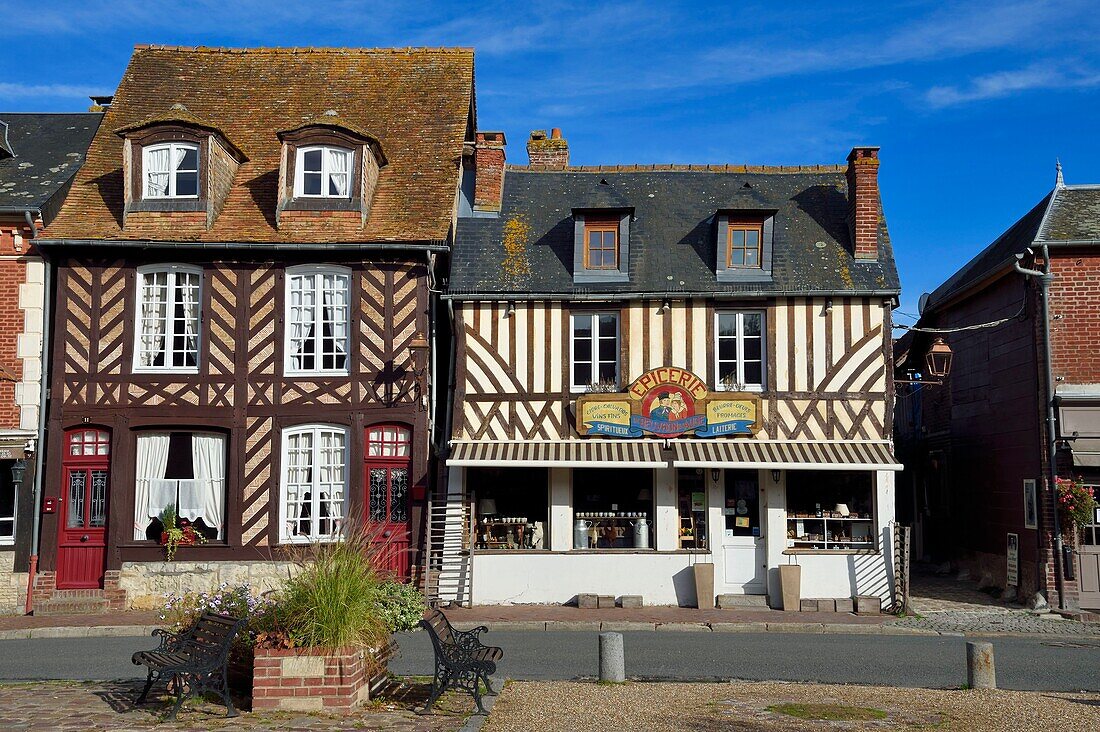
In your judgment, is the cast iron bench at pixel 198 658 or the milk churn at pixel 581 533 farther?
the milk churn at pixel 581 533

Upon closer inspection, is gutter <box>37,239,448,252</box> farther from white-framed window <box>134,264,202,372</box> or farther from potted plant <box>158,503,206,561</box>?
potted plant <box>158,503,206,561</box>

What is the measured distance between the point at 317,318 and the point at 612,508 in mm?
5770

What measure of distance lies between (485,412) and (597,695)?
8.22 meters

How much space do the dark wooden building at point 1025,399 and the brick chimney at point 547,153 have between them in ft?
24.1

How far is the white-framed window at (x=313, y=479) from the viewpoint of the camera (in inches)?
653

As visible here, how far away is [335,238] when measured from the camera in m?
16.8

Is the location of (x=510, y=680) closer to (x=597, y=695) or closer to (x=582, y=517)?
(x=597, y=695)

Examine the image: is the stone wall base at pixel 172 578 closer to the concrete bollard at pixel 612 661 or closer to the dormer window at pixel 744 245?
the concrete bollard at pixel 612 661

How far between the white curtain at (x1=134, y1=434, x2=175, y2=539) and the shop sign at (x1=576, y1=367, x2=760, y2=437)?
22.3ft

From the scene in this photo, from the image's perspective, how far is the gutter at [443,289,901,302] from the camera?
16547mm

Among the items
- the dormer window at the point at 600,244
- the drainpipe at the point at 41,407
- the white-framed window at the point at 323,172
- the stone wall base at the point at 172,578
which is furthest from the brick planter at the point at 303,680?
the white-framed window at the point at 323,172

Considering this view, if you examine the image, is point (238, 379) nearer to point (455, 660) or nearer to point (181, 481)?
point (181, 481)

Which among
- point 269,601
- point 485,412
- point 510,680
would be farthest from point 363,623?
point 485,412

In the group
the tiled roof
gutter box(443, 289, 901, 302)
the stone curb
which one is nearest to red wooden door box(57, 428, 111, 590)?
the stone curb
